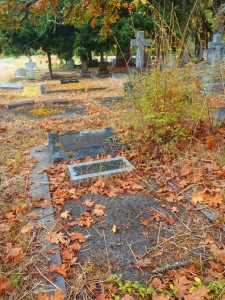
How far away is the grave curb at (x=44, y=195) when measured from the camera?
78.1 inches

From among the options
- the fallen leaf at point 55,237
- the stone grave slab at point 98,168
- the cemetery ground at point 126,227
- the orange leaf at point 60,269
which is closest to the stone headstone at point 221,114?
the cemetery ground at point 126,227

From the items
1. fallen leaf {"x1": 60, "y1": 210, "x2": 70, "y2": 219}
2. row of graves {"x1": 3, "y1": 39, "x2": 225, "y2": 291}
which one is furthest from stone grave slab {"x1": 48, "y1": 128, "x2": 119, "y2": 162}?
fallen leaf {"x1": 60, "y1": 210, "x2": 70, "y2": 219}

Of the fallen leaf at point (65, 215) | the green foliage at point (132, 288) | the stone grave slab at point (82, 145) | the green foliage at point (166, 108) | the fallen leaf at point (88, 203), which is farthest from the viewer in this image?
the stone grave slab at point (82, 145)

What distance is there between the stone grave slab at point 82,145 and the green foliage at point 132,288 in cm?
223

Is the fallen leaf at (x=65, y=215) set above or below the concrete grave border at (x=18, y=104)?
below

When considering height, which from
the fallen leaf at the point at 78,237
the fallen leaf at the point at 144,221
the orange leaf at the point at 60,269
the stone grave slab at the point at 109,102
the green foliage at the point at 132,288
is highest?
the stone grave slab at the point at 109,102

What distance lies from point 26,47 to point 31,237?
12955mm

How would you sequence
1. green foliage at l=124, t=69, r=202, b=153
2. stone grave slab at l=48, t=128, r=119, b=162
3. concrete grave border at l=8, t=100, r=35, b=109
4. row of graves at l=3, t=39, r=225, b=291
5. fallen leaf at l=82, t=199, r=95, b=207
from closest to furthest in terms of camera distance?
row of graves at l=3, t=39, r=225, b=291
fallen leaf at l=82, t=199, r=95, b=207
green foliage at l=124, t=69, r=202, b=153
stone grave slab at l=48, t=128, r=119, b=162
concrete grave border at l=8, t=100, r=35, b=109

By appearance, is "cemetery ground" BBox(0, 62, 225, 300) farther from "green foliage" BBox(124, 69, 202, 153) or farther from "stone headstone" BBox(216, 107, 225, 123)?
"stone headstone" BBox(216, 107, 225, 123)

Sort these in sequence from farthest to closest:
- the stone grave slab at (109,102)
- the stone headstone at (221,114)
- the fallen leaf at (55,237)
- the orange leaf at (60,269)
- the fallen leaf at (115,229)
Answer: the stone grave slab at (109,102)
the stone headstone at (221,114)
the fallen leaf at (115,229)
the fallen leaf at (55,237)
the orange leaf at (60,269)

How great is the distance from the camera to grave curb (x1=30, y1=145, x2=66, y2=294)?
6.51ft

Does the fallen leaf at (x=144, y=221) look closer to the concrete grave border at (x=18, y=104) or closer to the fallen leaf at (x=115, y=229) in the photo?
the fallen leaf at (x=115, y=229)

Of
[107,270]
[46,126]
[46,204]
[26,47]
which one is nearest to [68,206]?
[46,204]

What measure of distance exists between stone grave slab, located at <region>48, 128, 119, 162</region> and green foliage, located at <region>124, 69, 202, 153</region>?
48 centimetres
